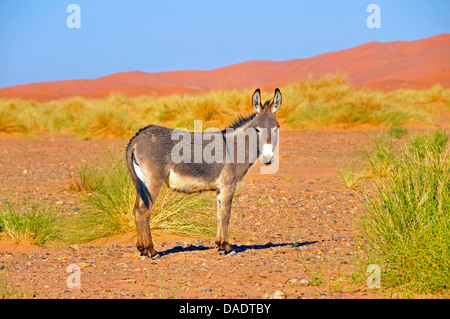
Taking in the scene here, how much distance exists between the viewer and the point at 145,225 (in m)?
6.09

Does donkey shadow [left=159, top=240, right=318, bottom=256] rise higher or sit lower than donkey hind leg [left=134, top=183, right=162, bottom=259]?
lower

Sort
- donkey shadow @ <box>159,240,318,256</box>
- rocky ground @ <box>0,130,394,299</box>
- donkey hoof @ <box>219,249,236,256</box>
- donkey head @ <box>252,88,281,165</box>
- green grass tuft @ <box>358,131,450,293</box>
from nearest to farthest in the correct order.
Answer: green grass tuft @ <box>358,131,450,293</box>
rocky ground @ <box>0,130,394,299</box>
donkey head @ <box>252,88,281,165</box>
donkey hoof @ <box>219,249,236,256</box>
donkey shadow @ <box>159,240,318,256</box>

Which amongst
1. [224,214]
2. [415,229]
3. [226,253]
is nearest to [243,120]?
[224,214]

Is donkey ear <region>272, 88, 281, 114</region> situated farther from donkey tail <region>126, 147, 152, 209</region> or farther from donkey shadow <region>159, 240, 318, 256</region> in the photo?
donkey tail <region>126, 147, 152, 209</region>

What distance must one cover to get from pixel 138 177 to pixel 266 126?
5.33 ft

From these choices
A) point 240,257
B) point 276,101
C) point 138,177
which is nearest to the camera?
point 138,177

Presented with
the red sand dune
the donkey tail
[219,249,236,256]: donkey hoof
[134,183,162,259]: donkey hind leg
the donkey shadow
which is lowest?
the donkey shadow

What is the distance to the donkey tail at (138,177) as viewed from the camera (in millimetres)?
5969

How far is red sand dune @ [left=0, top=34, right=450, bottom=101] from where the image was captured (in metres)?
89.6

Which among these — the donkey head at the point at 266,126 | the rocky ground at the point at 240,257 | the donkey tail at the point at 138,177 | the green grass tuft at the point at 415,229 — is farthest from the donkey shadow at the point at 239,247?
the green grass tuft at the point at 415,229

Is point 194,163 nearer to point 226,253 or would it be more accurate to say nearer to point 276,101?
point 226,253

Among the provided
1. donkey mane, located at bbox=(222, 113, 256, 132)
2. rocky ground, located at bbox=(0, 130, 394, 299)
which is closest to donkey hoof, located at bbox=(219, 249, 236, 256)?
rocky ground, located at bbox=(0, 130, 394, 299)

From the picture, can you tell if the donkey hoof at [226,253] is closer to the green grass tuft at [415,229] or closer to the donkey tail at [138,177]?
the donkey tail at [138,177]
